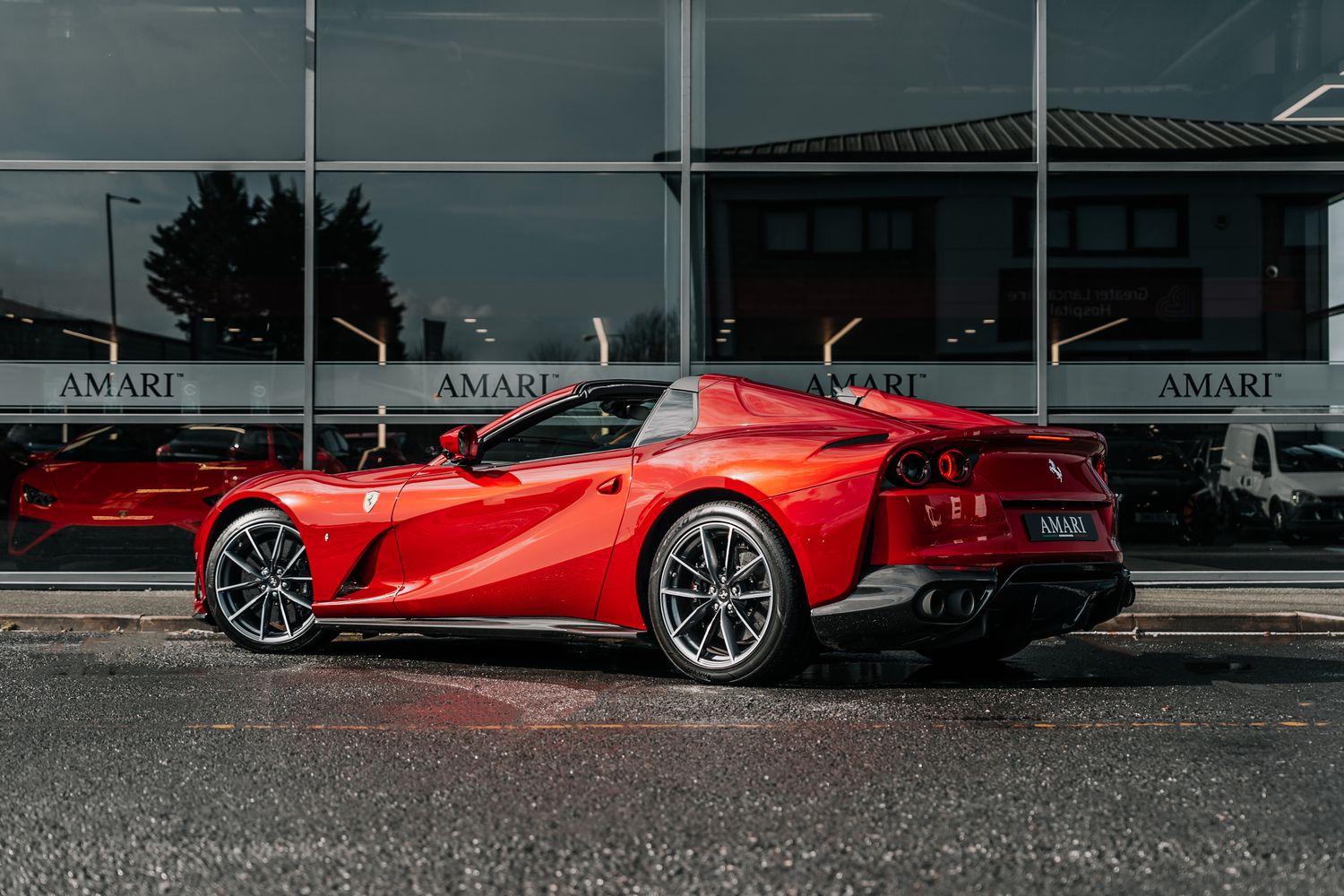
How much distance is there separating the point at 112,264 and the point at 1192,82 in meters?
8.33

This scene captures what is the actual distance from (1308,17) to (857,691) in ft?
25.8

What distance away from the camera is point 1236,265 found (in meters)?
10.5

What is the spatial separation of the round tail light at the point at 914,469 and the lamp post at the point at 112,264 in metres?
7.21

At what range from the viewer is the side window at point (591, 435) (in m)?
6.34

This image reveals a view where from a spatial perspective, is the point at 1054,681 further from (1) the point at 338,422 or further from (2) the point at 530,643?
(1) the point at 338,422

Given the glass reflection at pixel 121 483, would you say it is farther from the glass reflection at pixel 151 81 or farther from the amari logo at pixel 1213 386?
the amari logo at pixel 1213 386

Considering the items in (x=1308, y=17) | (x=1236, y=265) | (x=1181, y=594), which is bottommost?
(x=1181, y=594)

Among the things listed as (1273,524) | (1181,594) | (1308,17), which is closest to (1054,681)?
→ (1181,594)

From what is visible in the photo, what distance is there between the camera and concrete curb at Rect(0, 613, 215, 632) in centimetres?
845

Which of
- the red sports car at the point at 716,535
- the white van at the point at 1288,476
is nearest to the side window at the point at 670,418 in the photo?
the red sports car at the point at 716,535

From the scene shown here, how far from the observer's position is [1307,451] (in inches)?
409

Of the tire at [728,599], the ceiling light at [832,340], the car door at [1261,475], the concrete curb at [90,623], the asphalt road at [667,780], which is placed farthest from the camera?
the ceiling light at [832,340]

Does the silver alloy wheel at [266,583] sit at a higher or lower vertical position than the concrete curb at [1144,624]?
higher

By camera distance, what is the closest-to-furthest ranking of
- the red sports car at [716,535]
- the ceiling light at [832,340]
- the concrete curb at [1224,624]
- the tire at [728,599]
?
the red sports car at [716,535], the tire at [728,599], the concrete curb at [1224,624], the ceiling light at [832,340]
